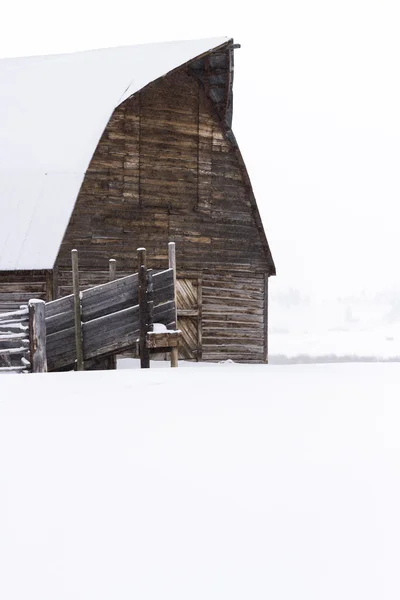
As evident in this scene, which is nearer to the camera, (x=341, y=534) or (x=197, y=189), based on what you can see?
(x=341, y=534)

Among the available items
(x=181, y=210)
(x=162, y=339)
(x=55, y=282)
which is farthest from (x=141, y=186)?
(x=162, y=339)

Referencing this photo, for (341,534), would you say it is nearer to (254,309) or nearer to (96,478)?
(96,478)

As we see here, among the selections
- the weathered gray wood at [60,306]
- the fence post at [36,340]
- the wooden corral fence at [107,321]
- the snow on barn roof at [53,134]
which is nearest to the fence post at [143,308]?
the wooden corral fence at [107,321]

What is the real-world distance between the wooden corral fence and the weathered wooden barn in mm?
4473

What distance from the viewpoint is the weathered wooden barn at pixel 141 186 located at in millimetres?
18859

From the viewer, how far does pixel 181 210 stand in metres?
20.3

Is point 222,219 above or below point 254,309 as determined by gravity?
above

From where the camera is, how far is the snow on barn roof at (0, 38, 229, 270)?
18422 millimetres

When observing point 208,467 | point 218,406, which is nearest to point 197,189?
point 218,406

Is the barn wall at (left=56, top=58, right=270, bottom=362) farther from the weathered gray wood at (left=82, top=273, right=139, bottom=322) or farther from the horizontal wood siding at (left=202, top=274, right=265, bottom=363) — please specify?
the weathered gray wood at (left=82, top=273, right=139, bottom=322)

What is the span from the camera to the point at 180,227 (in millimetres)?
20219

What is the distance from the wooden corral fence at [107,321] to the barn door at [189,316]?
20.8 feet

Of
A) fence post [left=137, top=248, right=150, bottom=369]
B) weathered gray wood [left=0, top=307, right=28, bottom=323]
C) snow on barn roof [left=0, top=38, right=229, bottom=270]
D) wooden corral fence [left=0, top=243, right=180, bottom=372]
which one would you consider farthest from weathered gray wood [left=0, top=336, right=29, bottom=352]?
snow on barn roof [left=0, top=38, right=229, bottom=270]

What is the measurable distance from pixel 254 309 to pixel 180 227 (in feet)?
9.95
